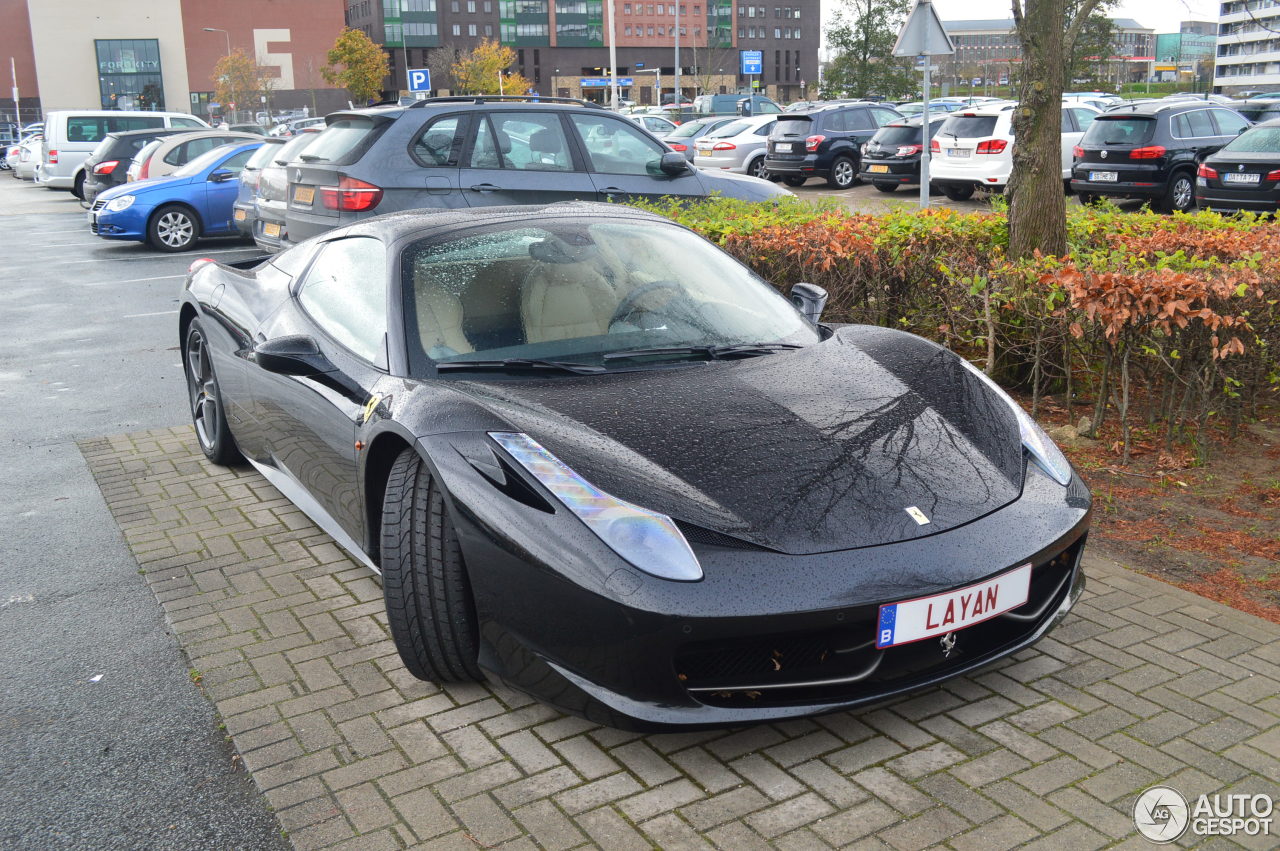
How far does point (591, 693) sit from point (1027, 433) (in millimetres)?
1706

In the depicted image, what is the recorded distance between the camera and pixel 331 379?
402cm

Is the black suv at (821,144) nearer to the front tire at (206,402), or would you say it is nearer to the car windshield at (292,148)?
the car windshield at (292,148)

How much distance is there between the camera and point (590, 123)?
10141mm

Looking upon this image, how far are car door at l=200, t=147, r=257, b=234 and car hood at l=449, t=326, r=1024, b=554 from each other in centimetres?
1473

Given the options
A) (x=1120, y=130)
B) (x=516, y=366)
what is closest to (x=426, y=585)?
(x=516, y=366)

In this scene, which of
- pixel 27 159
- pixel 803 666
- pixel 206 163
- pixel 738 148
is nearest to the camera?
pixel 803 666

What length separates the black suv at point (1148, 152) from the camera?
17344 mm

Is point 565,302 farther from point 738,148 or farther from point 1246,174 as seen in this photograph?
point 738,148

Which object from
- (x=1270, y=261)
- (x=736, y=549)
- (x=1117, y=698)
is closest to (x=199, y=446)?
(x=736, y=549)

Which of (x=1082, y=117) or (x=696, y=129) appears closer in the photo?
(x=1082, y=117)

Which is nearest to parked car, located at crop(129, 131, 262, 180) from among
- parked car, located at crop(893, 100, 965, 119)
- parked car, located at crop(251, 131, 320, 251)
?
parked car, located at crop(251, 131, 320, 251)

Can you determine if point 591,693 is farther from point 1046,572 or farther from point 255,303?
point 255,303

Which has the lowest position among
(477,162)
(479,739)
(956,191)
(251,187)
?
(479,739)

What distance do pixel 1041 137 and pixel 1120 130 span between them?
40.2 feet
